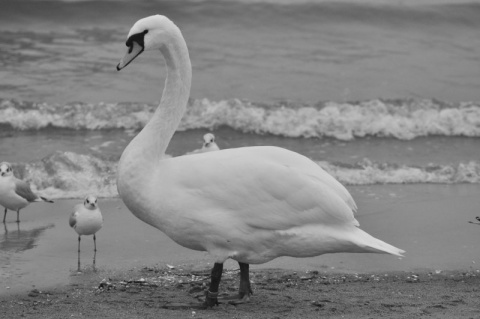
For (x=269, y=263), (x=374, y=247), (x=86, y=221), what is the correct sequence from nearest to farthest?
1. (x=374, y=247)
2. (x=269, y=263)
3. (x=86, y=221)

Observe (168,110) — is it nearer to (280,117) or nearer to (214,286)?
(214,286)

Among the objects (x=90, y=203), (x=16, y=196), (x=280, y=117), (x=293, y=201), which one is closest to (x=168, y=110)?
(x=293, y=201)

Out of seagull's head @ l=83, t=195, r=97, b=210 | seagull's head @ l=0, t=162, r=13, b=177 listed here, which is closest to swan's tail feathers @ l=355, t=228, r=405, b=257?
seagull's head @ l=83, t=195, r=97, b=210

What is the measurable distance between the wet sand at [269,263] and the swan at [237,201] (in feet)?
1.61

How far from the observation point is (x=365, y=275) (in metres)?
8.43

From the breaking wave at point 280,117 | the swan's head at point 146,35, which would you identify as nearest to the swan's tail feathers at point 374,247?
the swan's head at point 146,35

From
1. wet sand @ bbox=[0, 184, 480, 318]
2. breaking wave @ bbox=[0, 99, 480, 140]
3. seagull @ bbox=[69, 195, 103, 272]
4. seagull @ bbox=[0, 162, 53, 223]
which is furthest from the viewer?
breaking wave @ bbox=[0, 99, 480, 140]

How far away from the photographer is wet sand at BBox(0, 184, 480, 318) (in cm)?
757

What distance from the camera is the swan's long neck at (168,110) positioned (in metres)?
7.04

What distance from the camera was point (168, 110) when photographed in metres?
7.36

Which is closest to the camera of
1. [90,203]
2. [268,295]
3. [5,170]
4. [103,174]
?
[268,295]

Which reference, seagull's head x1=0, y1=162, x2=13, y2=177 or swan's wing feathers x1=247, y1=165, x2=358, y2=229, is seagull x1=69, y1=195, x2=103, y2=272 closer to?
seagull's head x1=0, y1=162, x2=13, y2=177

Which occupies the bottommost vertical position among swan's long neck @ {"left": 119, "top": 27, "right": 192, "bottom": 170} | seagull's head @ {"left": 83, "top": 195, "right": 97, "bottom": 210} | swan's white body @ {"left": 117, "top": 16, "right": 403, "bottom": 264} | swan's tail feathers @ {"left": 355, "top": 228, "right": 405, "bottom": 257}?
seagull's head @ {"left": 83, "top": 195, "right": 97, "bottom": 210}

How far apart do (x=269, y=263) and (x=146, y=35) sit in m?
2.67
